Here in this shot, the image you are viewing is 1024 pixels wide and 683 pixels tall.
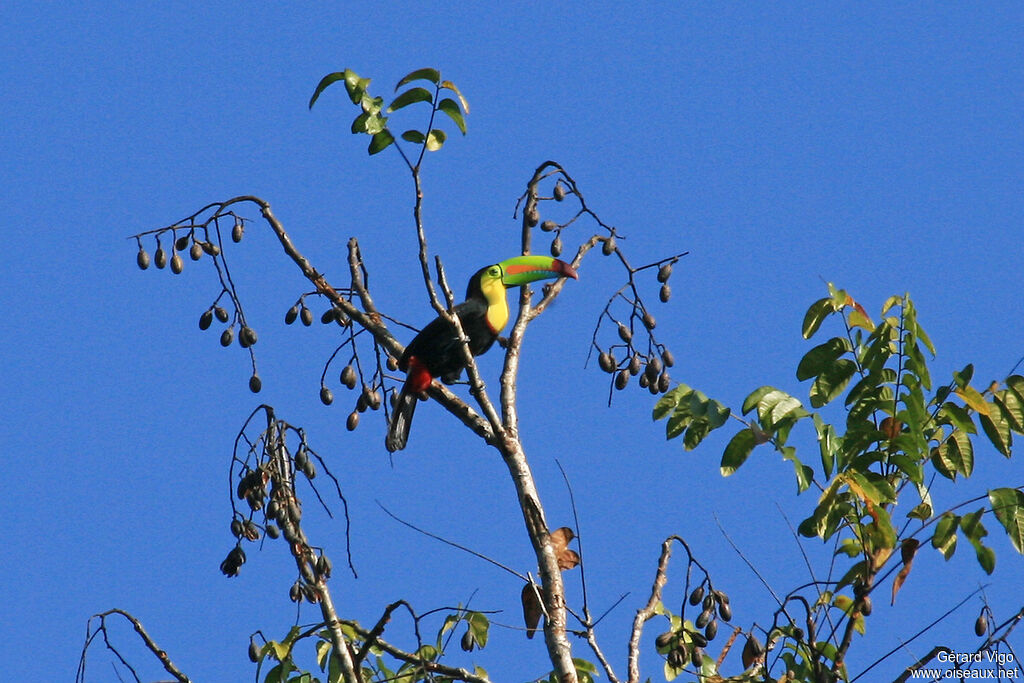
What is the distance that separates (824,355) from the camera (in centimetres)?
508

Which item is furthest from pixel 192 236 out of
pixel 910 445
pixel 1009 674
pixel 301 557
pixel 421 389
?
pixel 1009 674

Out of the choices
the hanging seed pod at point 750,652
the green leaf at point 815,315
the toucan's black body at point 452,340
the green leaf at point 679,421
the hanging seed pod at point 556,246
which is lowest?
the hanging seed pod at point 750,652

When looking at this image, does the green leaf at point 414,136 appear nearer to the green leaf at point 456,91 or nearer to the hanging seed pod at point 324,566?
the green leaf at point 456,91

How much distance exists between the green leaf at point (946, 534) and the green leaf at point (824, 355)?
0.69 metres

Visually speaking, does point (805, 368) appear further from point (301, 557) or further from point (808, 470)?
point (301, 557)

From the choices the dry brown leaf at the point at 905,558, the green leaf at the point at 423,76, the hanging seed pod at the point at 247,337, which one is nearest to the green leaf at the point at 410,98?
the green leaf at the point at 423,76

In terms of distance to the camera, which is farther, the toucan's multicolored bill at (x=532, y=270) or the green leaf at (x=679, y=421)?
the toucan's multicolored bill at (x=532, y=270)

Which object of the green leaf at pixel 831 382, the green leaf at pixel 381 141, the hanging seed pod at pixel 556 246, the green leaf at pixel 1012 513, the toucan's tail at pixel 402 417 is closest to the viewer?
the green leaf at pixel 1012 513

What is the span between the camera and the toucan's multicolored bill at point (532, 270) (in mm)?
6668

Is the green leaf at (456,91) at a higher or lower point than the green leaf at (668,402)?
higher

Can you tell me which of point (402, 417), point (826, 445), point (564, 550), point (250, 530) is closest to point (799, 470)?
point (826, 445)

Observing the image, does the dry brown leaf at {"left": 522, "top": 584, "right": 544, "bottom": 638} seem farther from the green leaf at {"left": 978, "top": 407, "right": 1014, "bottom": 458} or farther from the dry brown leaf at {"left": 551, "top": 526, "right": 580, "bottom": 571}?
the green leaf at {"left": 978, "top": 407, "right": 1014, "bottom": 458}

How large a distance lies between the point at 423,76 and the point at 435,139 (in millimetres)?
289

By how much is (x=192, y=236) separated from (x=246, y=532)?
4.83 feet
